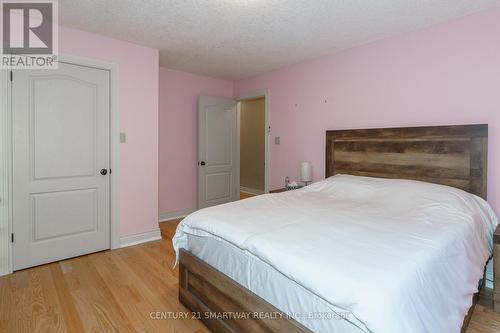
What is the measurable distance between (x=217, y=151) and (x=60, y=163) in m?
2.40

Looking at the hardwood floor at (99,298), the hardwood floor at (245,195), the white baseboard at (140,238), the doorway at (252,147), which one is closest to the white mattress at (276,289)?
the hardwood floor at (99,298)

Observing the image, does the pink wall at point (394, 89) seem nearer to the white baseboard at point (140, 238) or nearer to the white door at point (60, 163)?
the white baseboard at point (140, 238)

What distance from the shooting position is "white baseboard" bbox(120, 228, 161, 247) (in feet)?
10.2

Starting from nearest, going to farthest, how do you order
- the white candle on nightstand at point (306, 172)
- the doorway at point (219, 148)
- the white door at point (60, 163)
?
the white door at point (60, 163) → the white candle on nightstand at point (306, 172) → the doorway at point (219, 148)

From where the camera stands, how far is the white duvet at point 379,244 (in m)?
1.02

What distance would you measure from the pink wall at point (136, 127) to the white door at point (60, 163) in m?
0.18

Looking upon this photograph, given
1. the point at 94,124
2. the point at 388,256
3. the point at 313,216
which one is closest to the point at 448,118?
the point at 313,216

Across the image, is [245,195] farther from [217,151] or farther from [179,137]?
[179,137]

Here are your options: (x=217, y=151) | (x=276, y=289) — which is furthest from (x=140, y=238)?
(x=276, y=289)

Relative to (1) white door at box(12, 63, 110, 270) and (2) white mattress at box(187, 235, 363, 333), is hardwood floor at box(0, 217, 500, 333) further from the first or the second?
(2) white mattress at box(187, 235, 363, 333)

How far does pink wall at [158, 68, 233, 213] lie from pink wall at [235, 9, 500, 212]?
129 centimetres

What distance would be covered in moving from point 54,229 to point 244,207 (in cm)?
206

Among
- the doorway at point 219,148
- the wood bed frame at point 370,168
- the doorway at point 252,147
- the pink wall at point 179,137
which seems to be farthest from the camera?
the doorway at point 252,147

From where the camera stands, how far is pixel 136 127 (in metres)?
3.14
